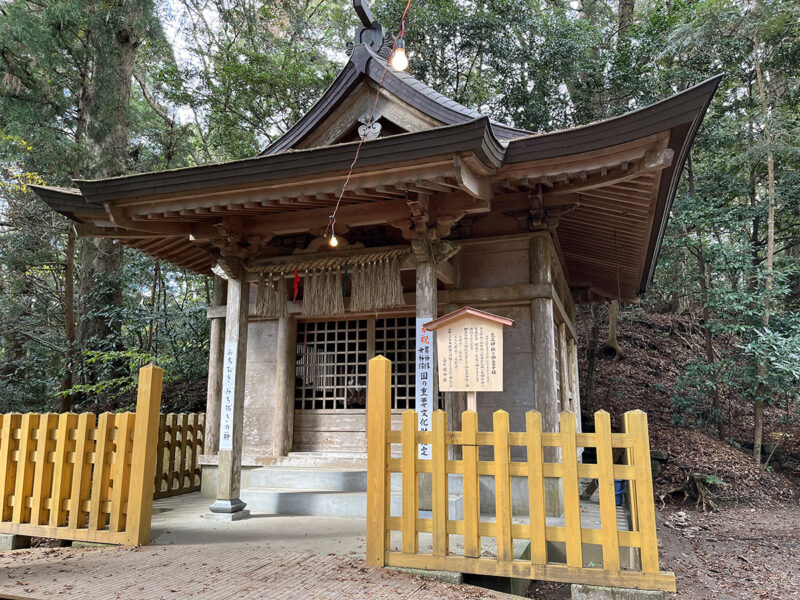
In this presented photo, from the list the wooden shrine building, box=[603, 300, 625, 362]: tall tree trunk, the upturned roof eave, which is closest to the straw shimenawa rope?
the wooden shrine building

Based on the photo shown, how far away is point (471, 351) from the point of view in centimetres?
493

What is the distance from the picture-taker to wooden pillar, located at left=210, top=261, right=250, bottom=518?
230 inches

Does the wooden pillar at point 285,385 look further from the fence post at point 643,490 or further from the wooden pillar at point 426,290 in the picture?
the fence post at point 643,490

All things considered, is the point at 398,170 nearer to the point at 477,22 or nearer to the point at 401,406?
the point at 401,406

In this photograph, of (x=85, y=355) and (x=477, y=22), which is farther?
(x=477, y=22)

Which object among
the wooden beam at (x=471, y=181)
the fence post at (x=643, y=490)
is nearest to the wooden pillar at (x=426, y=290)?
the wooden beam at (x=471, y=181)

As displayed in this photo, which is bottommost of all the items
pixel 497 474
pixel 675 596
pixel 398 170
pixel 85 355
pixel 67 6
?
pixel 675 596

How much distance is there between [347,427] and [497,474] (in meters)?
3.98

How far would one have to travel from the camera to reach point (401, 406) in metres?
7.34

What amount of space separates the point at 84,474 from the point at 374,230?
173 inches

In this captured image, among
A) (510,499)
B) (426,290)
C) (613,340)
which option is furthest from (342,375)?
(613,340)

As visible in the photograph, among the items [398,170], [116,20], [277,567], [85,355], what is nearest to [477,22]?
[116,20]

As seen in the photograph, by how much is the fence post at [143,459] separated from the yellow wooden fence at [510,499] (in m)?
2.16

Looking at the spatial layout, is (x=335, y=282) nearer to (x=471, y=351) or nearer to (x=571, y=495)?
(x=471, y=351)
